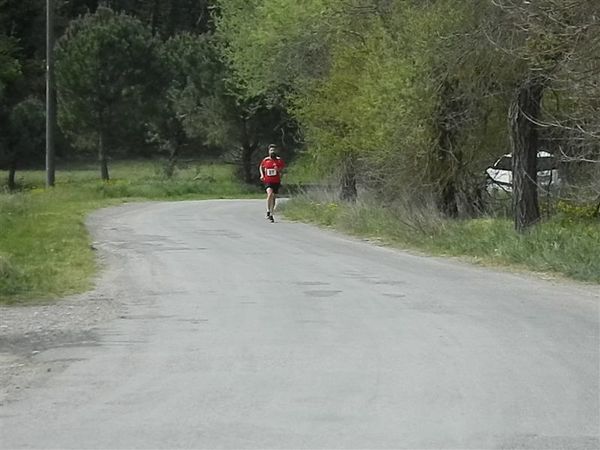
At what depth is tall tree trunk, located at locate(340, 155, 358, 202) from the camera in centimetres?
2777

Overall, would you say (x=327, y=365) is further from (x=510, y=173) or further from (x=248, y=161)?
(x=248, y=161)

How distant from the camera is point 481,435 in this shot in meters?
7.15

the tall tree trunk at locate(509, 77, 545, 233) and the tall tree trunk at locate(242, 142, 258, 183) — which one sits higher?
the tall tree trunk at locate(509, 77, 545, 233)

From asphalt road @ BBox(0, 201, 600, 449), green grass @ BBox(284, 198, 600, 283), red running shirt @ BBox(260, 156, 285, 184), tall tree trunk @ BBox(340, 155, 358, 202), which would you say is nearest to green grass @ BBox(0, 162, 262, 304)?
asphalt road @ BBox(0, 201, 600, 449)

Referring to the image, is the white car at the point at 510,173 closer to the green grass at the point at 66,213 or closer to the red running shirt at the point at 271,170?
the red running shirt at the point at 271,170

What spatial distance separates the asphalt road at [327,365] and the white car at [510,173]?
4.96 metres

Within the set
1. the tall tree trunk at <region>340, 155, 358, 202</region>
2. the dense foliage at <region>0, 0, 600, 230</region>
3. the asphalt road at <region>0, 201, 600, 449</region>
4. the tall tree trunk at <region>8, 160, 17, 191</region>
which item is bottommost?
the tall tree trunk at <region>8, 160, 17, 191</region>

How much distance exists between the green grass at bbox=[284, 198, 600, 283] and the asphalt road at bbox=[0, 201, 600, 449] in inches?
27.4

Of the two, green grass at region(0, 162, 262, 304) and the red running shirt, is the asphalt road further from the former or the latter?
the red running shirt

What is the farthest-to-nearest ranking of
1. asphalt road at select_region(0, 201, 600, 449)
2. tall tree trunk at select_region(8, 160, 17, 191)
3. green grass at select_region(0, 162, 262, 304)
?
1. tall tree trunk at select_region(8, 160, 17, 191)
2. green grass at select_region(0, 162, 262, 304)
3. asphalt road at select_region(0, 201, 600, 449)

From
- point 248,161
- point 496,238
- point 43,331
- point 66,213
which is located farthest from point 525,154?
point 248,161

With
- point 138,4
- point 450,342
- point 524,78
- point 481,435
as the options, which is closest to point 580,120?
point 524,78

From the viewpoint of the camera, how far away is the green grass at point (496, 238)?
16047mm

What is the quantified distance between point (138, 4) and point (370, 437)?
68661mm
